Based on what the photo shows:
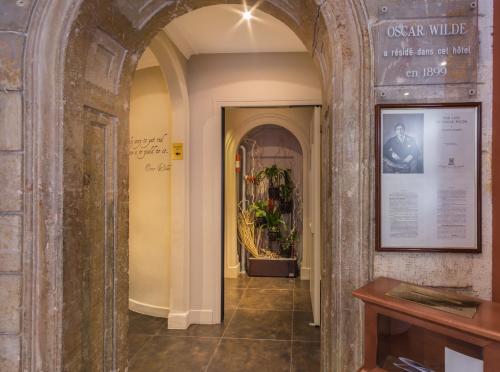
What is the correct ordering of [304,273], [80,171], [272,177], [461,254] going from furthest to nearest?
[272,177] < [304,273] < [80,171] < [461,254]

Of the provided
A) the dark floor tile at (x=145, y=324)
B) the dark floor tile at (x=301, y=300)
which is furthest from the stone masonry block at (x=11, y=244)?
the dark floor tile at (x=301, y=300)

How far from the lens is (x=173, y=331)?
12.2ft

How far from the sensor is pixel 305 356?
10.4 ft

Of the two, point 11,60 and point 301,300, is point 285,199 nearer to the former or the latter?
point 301,300

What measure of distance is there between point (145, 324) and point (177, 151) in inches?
78.5

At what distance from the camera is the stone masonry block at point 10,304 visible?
4.81 ft

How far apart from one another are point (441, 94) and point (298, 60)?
8.49 ft

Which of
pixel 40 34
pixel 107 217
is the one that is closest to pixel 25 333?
pixel 107 217

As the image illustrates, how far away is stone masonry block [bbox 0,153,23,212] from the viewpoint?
147 centimetres

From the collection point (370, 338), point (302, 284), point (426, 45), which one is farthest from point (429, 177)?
point (302, 284)

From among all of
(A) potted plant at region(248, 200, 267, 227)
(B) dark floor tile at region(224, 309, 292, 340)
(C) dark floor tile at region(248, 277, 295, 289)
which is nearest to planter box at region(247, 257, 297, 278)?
(C) dark floor tile at region(248, 277, 295, 289)

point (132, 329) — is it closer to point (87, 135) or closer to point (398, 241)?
point (87, 135)

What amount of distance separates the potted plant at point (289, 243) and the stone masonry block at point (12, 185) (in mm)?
4918

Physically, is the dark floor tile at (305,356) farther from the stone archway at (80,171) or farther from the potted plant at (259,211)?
the potted plant at (259,211)
